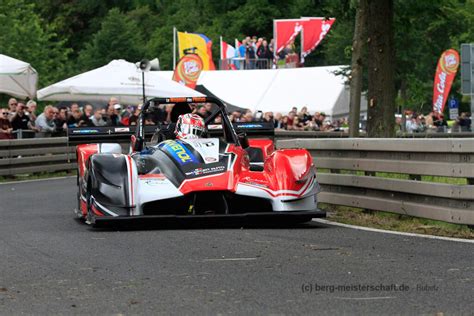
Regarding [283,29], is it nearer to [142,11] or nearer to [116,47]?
[116,47]

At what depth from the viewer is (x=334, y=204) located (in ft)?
46.8

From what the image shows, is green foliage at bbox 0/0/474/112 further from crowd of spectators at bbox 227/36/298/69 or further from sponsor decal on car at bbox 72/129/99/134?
sponsor decal on car at bbox 72/129/99/134

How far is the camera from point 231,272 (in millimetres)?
8352

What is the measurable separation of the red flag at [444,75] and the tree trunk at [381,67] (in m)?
20.0

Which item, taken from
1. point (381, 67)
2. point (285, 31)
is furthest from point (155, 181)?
point (285, 31)

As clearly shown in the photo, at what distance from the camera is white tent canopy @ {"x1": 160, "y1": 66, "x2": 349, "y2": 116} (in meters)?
42.5

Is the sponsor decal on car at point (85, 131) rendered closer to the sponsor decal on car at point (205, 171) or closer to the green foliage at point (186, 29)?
the sponsor decal on car at point (205, 171)

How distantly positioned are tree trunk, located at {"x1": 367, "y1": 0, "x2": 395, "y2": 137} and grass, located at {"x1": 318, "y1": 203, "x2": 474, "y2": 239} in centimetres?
470

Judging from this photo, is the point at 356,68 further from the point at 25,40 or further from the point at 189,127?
the point at 25,40

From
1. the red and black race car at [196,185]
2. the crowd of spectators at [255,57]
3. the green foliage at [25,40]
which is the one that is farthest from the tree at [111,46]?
the red and black race car at [196,185]

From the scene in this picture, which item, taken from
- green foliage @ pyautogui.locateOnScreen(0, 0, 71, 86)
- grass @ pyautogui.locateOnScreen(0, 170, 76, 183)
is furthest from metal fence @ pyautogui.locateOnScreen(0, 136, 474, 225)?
green foliage @ pyautogui.locateOnScreen(0, 0, 71, 86)

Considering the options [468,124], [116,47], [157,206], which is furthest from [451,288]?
[116,47]

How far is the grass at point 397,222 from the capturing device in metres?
11.3

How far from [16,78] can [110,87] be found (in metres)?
2.72
